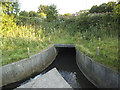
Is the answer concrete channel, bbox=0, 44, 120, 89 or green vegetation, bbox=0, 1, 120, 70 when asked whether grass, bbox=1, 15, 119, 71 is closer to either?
green vegetation, bbox=0, 1, 120, 70

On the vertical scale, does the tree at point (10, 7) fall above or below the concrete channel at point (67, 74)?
above

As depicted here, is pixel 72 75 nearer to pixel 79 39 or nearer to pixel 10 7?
pixel 79 39

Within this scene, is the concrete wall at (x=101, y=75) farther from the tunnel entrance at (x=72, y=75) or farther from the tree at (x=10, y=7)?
the tree at (x=10, y=7)

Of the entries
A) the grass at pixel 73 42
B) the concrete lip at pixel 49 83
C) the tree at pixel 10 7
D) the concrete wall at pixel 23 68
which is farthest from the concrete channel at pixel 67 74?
the tree at pixel 10 7

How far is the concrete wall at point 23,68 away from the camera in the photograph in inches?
137

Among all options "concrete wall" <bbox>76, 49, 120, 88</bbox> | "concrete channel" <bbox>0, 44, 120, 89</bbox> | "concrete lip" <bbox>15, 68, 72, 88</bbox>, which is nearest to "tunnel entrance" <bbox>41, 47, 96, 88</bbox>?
"concrete channel" <bbox>0, 44, 120, 89</bbox>

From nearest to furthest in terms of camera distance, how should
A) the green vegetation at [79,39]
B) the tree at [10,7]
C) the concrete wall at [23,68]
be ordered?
1. the concrete wall at [23,68]
2. the green vegetation at [79,39]
3. the tree at [10,7]

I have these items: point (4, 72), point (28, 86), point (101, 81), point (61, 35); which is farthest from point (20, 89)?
point (61, 35)

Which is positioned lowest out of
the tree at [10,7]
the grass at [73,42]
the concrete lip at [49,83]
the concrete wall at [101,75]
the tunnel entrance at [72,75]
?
the tunnel entrance at [72,75]

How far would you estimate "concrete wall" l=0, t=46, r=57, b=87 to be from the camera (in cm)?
347

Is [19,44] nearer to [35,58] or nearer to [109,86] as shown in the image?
[35,58]

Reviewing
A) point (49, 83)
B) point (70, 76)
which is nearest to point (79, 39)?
point (70, 76)

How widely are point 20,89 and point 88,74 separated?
320cm

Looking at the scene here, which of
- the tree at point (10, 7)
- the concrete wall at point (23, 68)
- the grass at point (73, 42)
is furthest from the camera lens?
the tree at point (10, 7)
